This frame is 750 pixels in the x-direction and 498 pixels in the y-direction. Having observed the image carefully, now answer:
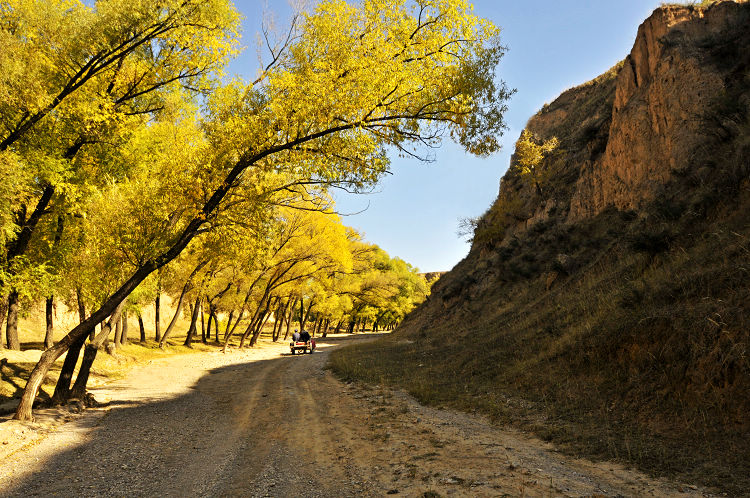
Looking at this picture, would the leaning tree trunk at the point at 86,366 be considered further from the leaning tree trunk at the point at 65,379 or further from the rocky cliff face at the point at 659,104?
the rocky cliff face at the point at 659,104

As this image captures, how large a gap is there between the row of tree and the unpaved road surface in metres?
2.58

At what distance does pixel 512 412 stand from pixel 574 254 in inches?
519

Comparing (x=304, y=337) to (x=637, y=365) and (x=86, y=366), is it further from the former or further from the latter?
(x=637, y=365)

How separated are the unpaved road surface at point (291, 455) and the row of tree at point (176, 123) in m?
2.58

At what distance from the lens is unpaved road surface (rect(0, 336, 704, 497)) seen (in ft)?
16.4

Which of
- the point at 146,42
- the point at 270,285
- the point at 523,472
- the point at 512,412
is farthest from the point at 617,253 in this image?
the point at 270,285

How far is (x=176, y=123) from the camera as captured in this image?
13.8 m

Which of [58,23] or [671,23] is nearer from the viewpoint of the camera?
[58,23]

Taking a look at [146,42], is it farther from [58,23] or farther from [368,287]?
[368,287]

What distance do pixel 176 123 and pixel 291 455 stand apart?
11.9 metres

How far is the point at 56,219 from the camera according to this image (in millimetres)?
13859

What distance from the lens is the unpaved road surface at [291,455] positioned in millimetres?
5008

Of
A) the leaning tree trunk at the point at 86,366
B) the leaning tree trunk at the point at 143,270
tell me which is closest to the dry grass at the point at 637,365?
the leaning tree trunk at the point at 143,270

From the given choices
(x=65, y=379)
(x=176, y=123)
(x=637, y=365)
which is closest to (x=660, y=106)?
(x=637, y=365)
